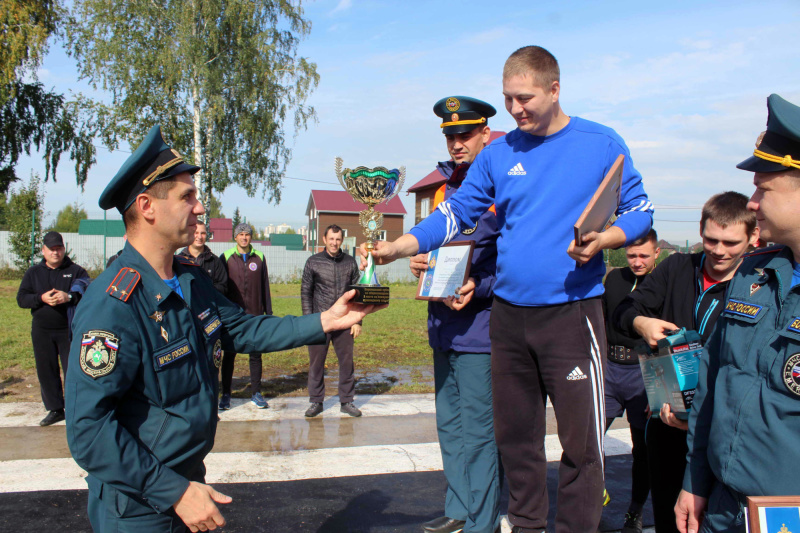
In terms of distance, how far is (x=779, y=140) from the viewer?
6.50ft

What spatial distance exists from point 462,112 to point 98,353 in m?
2.68

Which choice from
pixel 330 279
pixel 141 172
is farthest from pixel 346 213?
pixel 141 172

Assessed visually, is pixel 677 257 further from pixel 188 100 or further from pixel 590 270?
pixel 188 100

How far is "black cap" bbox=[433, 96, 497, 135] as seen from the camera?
152 inches

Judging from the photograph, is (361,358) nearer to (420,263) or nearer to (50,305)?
(50,305)

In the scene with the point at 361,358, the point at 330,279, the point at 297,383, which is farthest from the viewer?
the point at 361,358

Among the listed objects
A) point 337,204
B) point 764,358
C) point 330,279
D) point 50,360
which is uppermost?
point 337,204

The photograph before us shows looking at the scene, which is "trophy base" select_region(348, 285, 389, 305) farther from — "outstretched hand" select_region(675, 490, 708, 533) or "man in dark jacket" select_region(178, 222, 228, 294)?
"man in dark jacket" select_region(178, 222, 228, 294)

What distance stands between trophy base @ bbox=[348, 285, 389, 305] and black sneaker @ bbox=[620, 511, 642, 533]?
94.0 inches

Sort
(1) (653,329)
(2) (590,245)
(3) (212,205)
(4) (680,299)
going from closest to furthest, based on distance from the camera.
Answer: (2) (590,245) → (1) (653,329) → (4) (680,299) → (3) (212,205)

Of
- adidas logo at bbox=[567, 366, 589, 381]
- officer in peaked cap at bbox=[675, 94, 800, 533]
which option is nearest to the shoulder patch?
adidas logo at bbox=[567, 366, 589, 381]

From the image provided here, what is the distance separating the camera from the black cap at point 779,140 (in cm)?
192

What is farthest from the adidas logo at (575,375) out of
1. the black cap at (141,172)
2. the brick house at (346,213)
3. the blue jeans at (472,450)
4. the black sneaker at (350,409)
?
the brick house at (346,213)

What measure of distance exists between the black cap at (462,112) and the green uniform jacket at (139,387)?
6.88 feet
